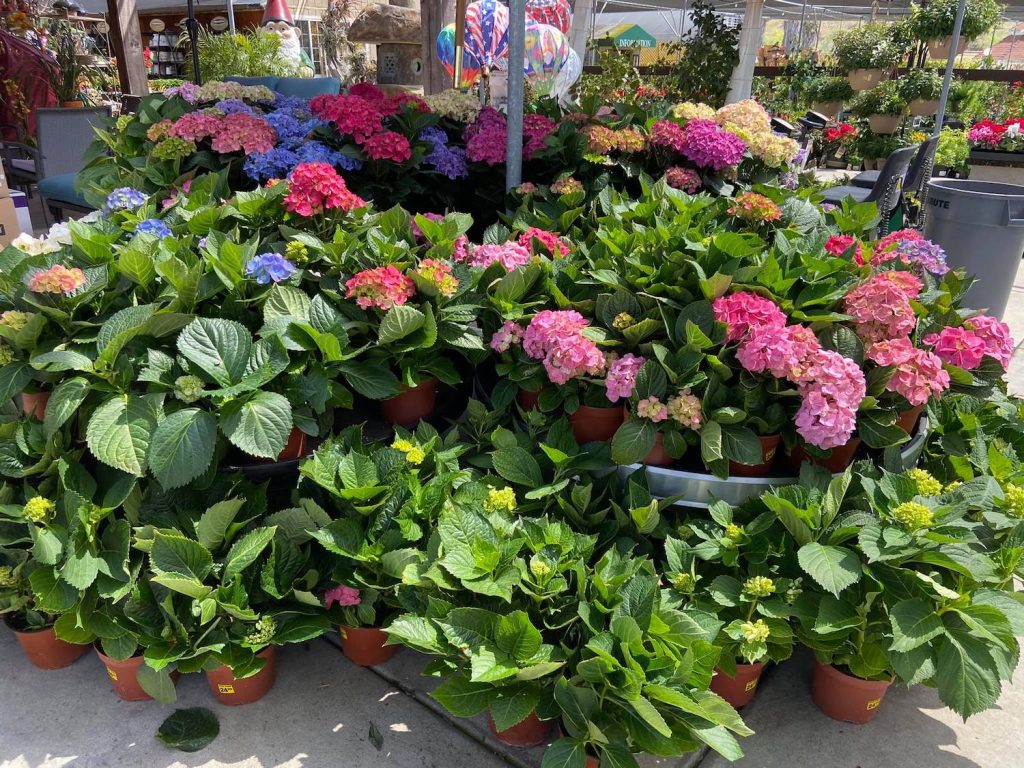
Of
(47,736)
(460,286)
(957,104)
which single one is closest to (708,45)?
(957,104)

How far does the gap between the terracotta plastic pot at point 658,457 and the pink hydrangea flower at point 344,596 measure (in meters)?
0.84

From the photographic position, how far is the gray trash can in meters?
3.98

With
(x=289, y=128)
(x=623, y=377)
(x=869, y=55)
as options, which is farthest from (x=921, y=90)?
(x=623, y=377)

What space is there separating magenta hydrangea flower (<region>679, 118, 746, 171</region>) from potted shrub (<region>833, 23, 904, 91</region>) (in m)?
9.78

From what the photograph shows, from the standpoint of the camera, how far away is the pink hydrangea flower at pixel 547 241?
244 cm

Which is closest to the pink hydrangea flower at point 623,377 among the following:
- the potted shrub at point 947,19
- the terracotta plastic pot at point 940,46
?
the potted shrub at point 947,19

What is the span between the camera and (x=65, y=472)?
1851 millimetres

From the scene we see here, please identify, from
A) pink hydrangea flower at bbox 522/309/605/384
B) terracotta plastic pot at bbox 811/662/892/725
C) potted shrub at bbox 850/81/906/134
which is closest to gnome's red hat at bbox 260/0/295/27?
potted shrub at bbox 850/81/906/134

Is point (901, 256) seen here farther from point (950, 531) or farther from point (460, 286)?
point (460, 286)

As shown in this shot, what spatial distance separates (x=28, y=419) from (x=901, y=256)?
2.69 metres

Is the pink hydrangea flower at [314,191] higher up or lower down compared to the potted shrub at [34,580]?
higher up

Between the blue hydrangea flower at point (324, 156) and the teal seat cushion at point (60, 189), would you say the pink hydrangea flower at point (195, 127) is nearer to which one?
the blue hydrangea flower at point (324, 156)

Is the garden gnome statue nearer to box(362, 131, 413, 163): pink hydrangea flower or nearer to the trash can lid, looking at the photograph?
box(362, 131, 413, 163): pink hydrangea flower

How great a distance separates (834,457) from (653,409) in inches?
22.3
